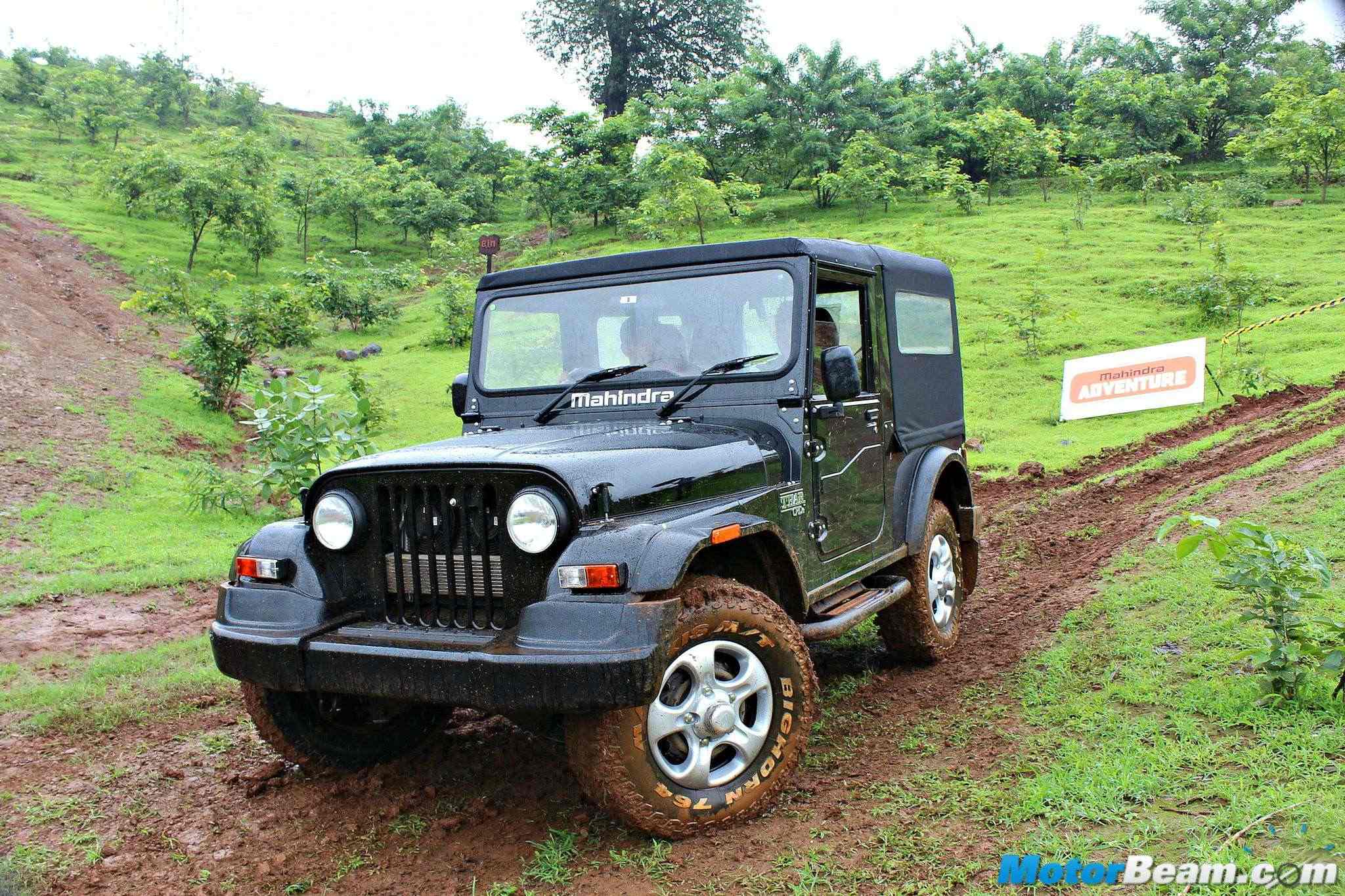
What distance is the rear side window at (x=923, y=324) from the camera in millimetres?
5668

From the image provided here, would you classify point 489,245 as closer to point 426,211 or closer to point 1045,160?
point 1045,160

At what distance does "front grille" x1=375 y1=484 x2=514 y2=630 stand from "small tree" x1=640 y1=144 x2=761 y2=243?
67.7ft

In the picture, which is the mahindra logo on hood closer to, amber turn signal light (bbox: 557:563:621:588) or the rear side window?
amber turn signal light (bbox: 557:563:621:588)

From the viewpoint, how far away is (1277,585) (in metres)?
3.92

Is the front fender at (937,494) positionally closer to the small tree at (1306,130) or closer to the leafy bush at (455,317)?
the leafy bush at (455,317)

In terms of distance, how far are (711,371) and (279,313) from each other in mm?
12752

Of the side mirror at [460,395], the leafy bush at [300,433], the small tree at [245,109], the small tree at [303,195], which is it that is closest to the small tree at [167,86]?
the small tree at [245,109]

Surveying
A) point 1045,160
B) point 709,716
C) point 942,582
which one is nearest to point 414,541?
point 709,716

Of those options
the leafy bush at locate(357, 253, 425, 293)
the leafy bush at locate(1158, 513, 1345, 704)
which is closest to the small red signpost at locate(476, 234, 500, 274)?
the leafy bush at locate(1158, 513, 1345, 704)

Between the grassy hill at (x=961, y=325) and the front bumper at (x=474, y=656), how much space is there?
4.97 metres

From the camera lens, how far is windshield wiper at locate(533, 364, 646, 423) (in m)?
4.65

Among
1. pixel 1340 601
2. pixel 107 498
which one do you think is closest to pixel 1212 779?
pixel 1340 601

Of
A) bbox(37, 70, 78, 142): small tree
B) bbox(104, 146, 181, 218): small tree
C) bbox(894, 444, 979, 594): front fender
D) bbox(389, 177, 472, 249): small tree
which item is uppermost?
bbox(37, 70, 78, 142): small tree

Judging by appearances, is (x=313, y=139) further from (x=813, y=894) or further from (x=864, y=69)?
(x=813, y=894)
